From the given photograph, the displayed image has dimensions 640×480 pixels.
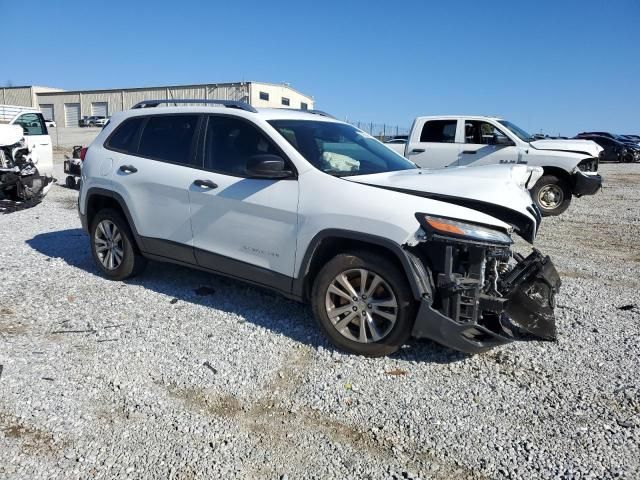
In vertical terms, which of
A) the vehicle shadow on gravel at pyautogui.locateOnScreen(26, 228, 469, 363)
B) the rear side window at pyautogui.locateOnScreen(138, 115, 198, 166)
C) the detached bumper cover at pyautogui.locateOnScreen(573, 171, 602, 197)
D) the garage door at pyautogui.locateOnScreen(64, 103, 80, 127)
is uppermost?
the garage door at pyautogui.locateOnScreen(64, 103, 80, 127)

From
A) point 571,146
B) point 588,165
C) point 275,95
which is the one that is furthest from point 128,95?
point 588,165

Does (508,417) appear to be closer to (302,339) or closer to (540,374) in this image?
(540,374)

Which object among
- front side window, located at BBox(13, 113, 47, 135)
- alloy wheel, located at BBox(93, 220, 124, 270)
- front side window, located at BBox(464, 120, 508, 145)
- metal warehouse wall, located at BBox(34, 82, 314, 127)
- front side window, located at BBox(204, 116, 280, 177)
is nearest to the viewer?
front side window, located at BBox(204, 116, 280, 177)

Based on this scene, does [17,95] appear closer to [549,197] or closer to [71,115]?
[71,115]

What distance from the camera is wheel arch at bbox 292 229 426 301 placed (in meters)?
3.43

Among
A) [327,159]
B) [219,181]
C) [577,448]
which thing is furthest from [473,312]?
[219,181]

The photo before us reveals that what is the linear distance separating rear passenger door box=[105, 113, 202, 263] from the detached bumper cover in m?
8.19

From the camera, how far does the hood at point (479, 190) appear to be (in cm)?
352

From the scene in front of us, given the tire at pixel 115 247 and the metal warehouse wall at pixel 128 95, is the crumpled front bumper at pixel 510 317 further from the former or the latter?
the metal warehouse wall at pixel 128 95

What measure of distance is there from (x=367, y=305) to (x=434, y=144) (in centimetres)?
852

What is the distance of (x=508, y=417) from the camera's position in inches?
121

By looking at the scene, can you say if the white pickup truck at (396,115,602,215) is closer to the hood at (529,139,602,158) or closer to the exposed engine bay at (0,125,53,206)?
the hood at (529,139,602,158)

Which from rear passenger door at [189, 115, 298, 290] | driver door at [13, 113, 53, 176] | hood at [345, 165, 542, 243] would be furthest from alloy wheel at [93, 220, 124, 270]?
driver door at [13, 113, 53, 176]

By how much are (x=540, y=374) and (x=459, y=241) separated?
117 cm
